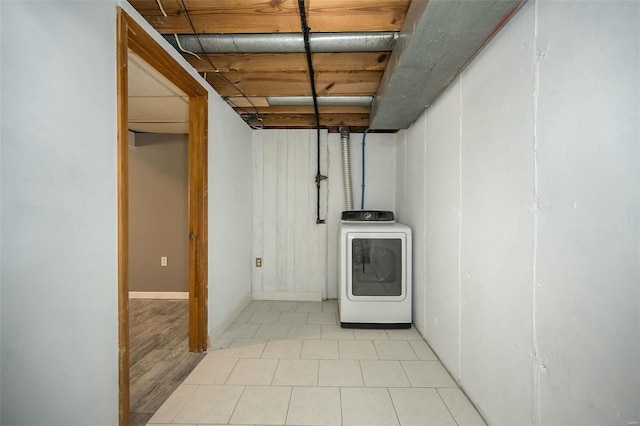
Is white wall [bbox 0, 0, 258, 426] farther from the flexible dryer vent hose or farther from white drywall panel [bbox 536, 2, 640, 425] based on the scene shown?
the flexible dryer vent hose

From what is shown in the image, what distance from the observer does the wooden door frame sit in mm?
1257

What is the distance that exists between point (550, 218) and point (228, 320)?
2.59m

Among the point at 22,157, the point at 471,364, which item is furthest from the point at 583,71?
the point at 22,157

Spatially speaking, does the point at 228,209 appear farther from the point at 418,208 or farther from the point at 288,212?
the point at 418,208

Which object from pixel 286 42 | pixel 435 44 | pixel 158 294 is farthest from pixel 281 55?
pixel 158 294

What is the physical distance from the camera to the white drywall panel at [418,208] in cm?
241

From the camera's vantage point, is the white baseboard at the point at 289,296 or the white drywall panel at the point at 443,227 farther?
the white baseboard at the point at 289,296

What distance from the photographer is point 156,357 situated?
2.09 m

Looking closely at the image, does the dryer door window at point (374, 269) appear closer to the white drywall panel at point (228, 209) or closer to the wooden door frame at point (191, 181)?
the white drywall panel at point (228, 209)

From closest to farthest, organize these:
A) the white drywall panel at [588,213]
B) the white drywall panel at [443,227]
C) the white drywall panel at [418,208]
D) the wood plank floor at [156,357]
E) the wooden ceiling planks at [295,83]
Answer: the white drywall panel at [588,213], the wood plank floor at [156,357], the white drywall panel at [443,227], the wooden ceiling planks at [295,83], the white drywall panel at [418,208]

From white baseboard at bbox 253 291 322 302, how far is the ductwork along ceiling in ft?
7.38

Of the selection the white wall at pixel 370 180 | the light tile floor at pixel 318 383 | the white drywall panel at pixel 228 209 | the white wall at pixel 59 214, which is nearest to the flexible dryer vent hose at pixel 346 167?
the white wall at pixel 370 180

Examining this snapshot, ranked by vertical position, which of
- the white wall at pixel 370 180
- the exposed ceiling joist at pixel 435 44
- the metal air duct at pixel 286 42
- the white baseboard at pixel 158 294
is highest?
the metal air duct at pixel 286 42

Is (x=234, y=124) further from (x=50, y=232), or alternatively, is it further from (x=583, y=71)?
(x=583, y=71)
